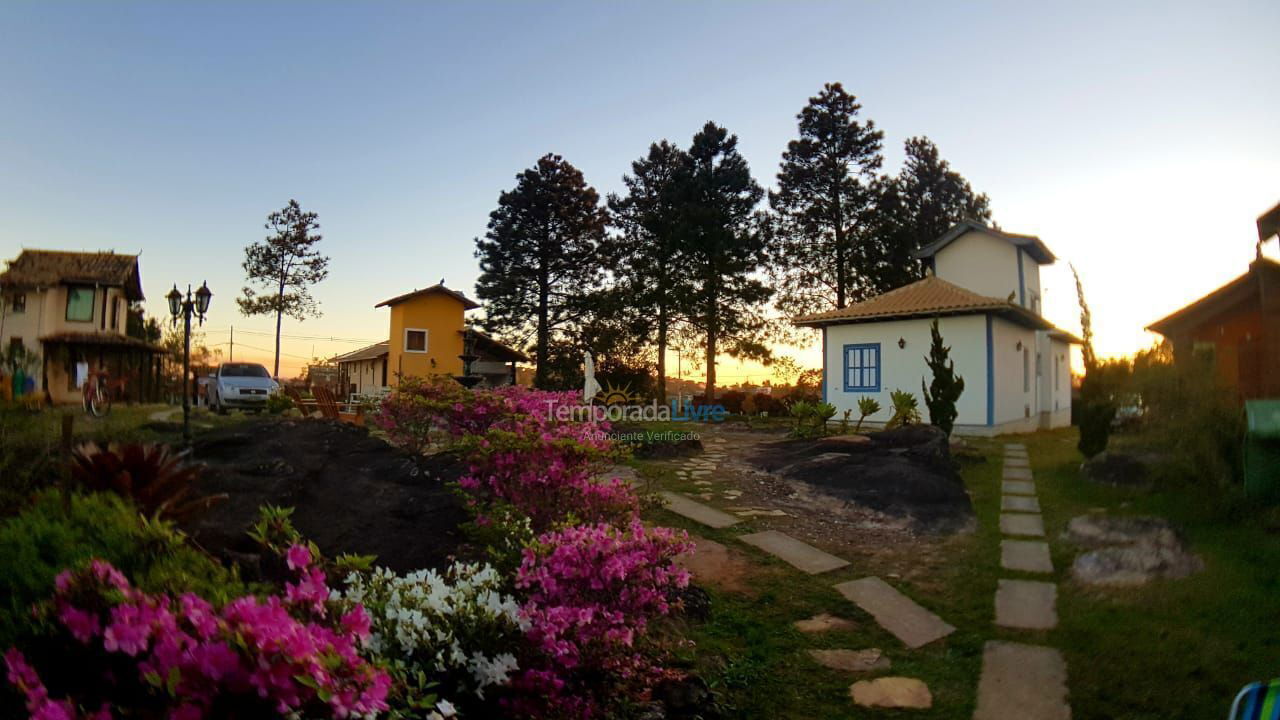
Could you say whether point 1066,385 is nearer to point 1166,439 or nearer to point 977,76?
point 977,76

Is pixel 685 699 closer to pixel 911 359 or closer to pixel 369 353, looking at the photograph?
pixel 911 359

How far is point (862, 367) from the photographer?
16.5m

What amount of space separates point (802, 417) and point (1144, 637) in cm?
1072

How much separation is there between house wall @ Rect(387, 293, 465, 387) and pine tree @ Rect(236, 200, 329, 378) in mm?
6683

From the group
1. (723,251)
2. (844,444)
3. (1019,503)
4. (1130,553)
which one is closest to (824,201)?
(723,251)

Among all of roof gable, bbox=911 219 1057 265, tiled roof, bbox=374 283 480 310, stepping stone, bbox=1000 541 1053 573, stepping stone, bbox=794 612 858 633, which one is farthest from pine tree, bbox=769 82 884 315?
stepping stone, bbox=794 612 858 633

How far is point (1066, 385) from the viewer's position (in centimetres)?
2269

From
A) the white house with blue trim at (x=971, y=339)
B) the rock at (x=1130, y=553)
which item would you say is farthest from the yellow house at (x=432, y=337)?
the rock at (x=1130, y=553)

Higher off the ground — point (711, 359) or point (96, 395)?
point (711, 359)

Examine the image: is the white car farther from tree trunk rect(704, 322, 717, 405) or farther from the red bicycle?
tree trunk rect(704, 322, 717, 405)

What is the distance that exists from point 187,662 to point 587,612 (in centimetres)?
148

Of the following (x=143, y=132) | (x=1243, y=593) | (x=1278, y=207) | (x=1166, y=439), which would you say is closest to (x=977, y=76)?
(x=1278, y=207)

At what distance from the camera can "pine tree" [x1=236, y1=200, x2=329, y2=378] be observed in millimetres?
31344

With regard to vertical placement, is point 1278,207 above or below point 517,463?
above
